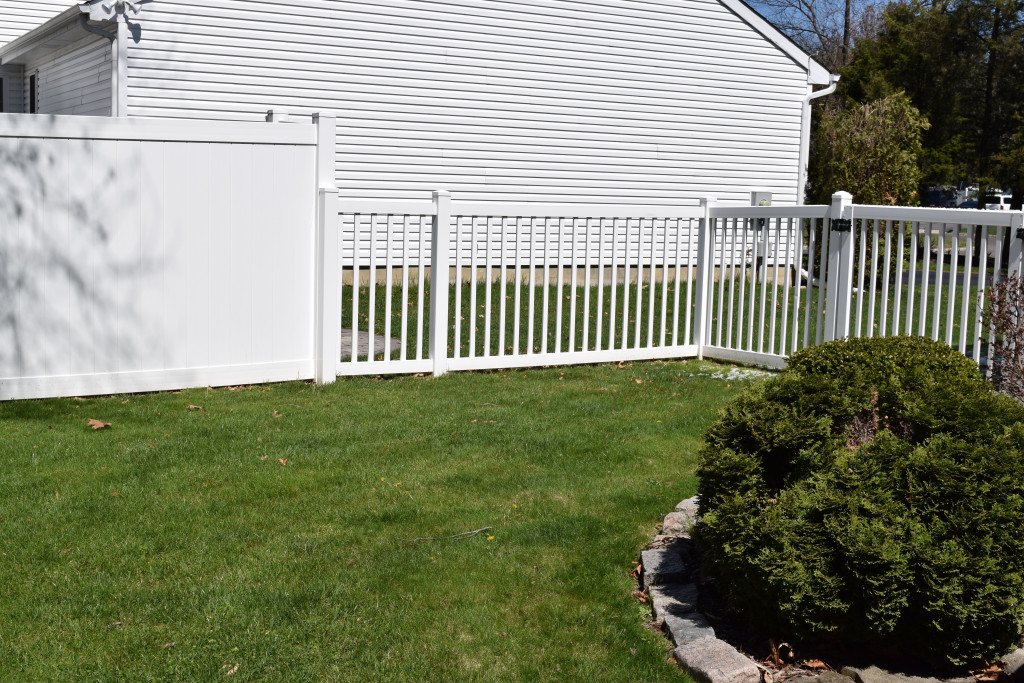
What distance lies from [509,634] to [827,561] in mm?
1182

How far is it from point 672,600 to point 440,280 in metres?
5.33

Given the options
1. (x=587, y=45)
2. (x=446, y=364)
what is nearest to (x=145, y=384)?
(x=446, y=364)

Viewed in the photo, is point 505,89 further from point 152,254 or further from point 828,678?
point 828,678

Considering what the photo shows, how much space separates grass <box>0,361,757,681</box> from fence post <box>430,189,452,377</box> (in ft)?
4.05

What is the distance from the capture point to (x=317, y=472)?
20.0 ft

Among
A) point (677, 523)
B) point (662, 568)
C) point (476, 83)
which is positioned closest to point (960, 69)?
point (476, 83)

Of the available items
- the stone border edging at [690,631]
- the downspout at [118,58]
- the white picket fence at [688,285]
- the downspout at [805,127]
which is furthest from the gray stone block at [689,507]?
the downspout at [805,127]

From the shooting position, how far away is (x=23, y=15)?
18016mm

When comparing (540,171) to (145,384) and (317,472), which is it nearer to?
(145,384)

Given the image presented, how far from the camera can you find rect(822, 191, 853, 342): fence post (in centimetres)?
933

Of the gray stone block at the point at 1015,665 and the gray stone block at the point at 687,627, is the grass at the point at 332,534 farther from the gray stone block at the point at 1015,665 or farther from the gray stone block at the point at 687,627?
the gray stone block at the point at 1015,665

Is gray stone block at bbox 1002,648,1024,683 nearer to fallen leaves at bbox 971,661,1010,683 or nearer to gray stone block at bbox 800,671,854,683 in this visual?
fallen leaves at bbox 971,661,1010,683

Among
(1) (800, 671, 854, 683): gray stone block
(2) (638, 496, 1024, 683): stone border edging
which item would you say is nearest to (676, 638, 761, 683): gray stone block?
(2) (638, 496, 1024, 683): stone border edging

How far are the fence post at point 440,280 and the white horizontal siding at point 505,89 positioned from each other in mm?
6830
